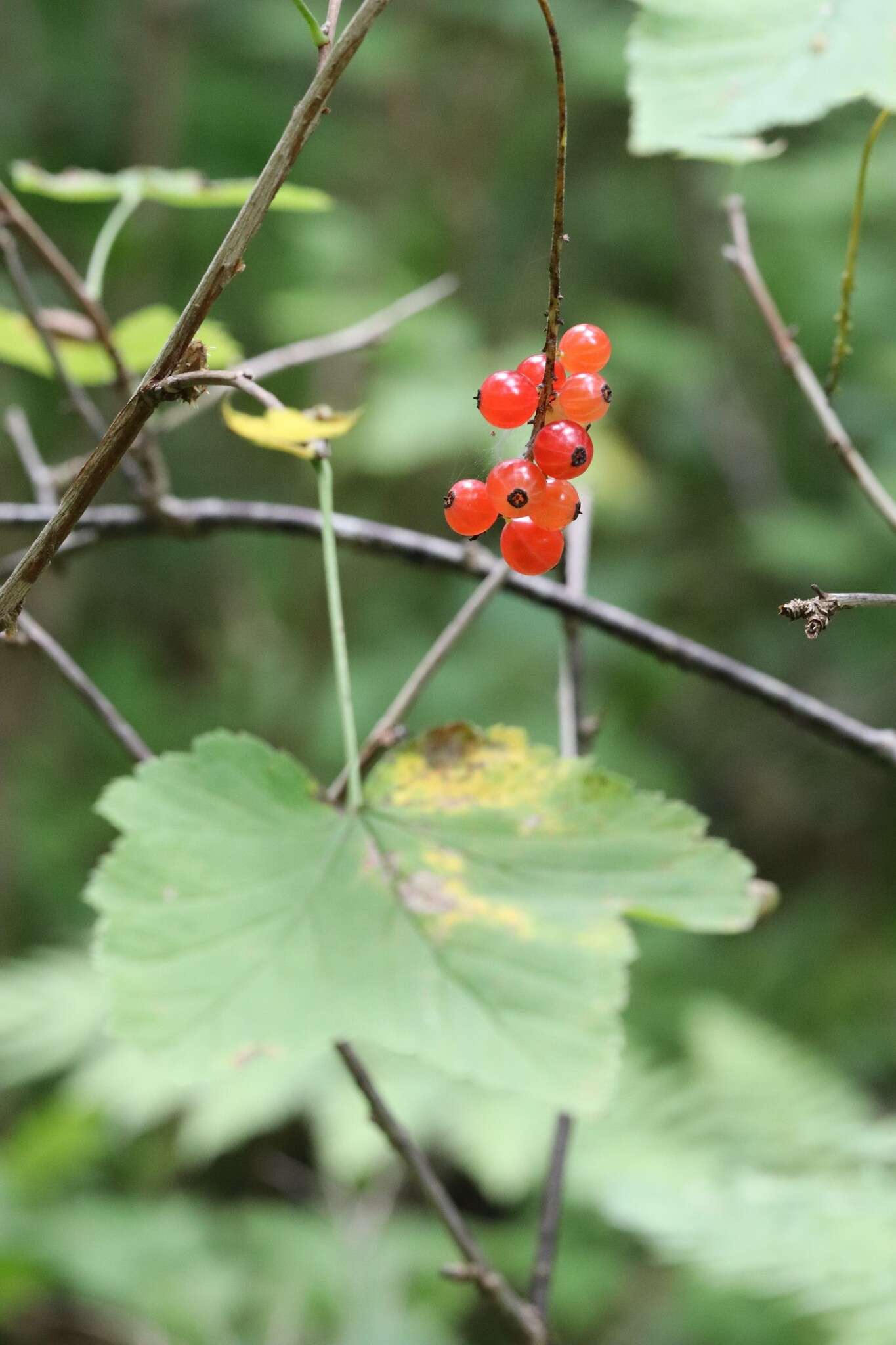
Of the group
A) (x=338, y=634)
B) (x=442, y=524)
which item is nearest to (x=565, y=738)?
(x=338, y=634)

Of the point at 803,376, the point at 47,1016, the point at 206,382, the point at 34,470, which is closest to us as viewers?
the point at 206,382

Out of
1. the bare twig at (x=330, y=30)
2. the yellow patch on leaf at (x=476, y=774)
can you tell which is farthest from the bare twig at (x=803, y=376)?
the bare twig at (x=330, y=30)

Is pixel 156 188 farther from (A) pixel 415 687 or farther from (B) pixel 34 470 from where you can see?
(A) pixel 415 687

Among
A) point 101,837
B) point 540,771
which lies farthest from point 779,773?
point 540,771

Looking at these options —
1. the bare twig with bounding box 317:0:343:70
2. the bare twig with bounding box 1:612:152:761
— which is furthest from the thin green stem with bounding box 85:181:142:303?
the bare twig with bounding box 317:0:343:70

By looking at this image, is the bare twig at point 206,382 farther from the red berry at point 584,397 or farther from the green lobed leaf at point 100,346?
the green lobed leaf at point 100,346

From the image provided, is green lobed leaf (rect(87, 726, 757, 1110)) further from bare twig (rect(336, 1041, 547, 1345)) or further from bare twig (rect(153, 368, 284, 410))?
bare twig (rect(153, 368, 284, 410))

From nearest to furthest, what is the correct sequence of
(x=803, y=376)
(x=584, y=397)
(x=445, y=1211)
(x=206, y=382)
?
1. (x=206, y=382)
2. (x=584, y=397)
3. (x=445, y=1211)
4. (x=803, y=376)
